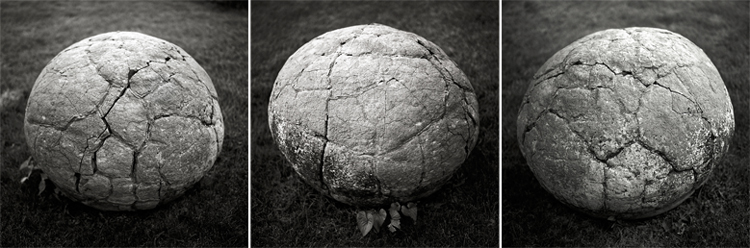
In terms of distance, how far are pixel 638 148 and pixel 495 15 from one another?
1.09 meters

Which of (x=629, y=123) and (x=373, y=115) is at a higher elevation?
(x=629, y=123)

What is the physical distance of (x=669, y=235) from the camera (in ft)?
10.7

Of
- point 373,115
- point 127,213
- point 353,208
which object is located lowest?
point 127,213

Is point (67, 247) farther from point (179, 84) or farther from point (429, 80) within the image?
point (429, 80)

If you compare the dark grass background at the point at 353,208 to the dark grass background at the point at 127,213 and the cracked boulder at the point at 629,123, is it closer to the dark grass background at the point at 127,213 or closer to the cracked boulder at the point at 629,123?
the dark grass background at the point at 127,213

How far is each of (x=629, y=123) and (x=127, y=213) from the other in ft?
9.16

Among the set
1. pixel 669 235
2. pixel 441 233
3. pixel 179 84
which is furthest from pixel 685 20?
pixel 179 84

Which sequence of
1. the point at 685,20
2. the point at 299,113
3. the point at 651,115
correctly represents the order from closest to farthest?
the point at 651,115 < the point at 299,113 < the point at 685,20

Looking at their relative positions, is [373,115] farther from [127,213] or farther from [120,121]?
[127,213]

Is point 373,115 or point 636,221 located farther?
point 636,221

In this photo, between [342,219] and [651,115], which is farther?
[342,219]

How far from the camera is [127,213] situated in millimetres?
3410

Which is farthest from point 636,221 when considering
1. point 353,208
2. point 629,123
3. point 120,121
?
point 120,121

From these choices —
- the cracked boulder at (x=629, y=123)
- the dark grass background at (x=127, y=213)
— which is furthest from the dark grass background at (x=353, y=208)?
the cracked boulder at (x=629, y=123)
